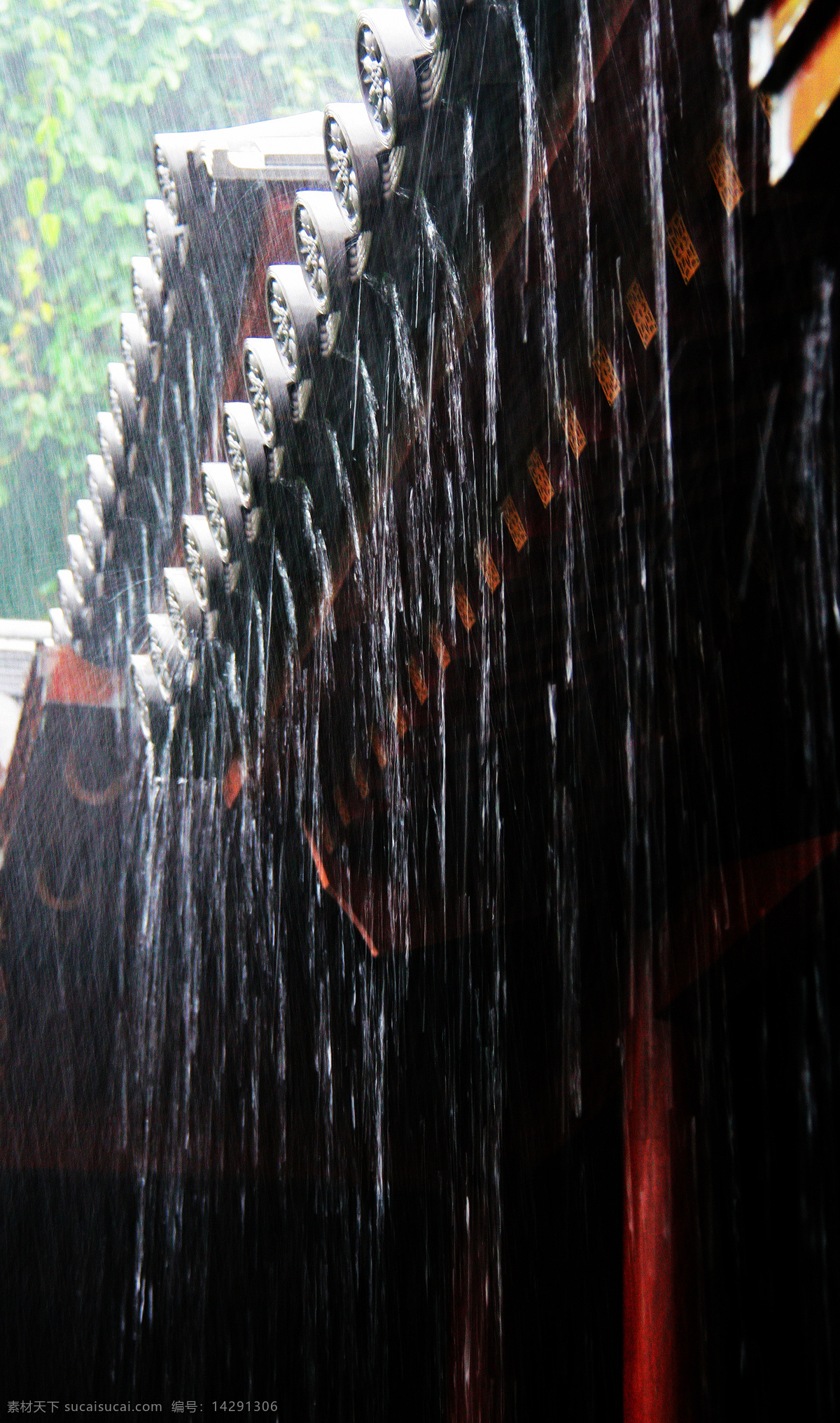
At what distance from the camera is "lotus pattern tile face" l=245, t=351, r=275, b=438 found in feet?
11.5

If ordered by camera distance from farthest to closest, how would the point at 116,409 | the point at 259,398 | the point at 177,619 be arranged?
the point at 116,409
the point at 177,619
the point at 259,398

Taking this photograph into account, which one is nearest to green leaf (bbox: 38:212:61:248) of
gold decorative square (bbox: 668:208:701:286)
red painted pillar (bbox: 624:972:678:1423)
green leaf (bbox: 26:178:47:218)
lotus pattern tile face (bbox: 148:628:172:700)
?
green leaf (bbox: 26:178:47:218)

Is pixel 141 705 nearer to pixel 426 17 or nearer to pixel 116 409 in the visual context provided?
pixel 116 409

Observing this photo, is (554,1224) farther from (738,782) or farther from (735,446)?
(735,446)

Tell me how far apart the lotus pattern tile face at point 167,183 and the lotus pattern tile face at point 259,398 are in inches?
126

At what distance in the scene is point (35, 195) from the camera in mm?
15461

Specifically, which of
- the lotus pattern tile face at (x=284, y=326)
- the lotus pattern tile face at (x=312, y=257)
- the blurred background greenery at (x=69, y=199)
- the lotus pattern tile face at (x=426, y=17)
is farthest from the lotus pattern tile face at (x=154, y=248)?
the blurred background greenery at (x=69, y=199)

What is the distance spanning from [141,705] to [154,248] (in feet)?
8.39

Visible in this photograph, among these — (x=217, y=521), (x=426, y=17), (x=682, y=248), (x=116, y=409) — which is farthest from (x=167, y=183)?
(x=682, y=248)

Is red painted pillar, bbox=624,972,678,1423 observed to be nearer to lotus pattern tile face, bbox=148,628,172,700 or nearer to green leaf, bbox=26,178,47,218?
lotus pattern tile face, bbox=148,628,172,700

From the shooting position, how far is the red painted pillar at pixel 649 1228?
335 centimetres

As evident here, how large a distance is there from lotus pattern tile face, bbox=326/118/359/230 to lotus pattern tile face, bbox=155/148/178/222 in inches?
153

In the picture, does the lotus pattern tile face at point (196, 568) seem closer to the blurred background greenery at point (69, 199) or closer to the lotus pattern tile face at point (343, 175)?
the lotus pattern tile face at point (343, 175)

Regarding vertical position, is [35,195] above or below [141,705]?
above
